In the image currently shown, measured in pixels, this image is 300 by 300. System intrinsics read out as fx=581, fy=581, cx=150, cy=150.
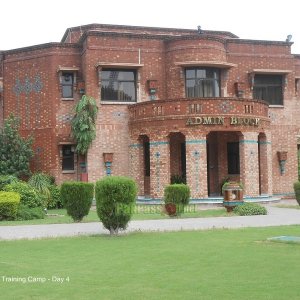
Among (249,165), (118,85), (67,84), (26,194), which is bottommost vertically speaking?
(26,194)

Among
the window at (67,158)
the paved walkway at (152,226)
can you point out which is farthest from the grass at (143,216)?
the window at (67,158)

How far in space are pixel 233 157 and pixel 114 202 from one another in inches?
635

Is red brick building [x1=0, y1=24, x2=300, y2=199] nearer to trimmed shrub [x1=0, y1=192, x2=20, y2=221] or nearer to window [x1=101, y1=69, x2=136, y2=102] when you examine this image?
window [x1=101, y1=69, x2=136, y2=102]

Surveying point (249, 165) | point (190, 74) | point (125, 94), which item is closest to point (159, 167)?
point (249, 165)

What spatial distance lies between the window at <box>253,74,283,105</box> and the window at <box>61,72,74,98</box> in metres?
10.1

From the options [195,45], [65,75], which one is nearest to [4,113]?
[65,75]

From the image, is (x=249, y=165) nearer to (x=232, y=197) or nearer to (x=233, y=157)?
(x=233, y=157)

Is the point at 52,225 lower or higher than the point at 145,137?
lower

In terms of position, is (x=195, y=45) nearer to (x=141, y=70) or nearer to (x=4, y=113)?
(x=141, y=70)

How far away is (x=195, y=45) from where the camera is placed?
29766 millimetres

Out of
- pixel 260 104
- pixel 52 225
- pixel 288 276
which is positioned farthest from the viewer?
pixel 260 104

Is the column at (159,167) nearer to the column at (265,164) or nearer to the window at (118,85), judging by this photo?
the window at (118,85)

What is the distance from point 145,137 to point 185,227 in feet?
42.1

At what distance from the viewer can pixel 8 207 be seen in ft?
67.7
